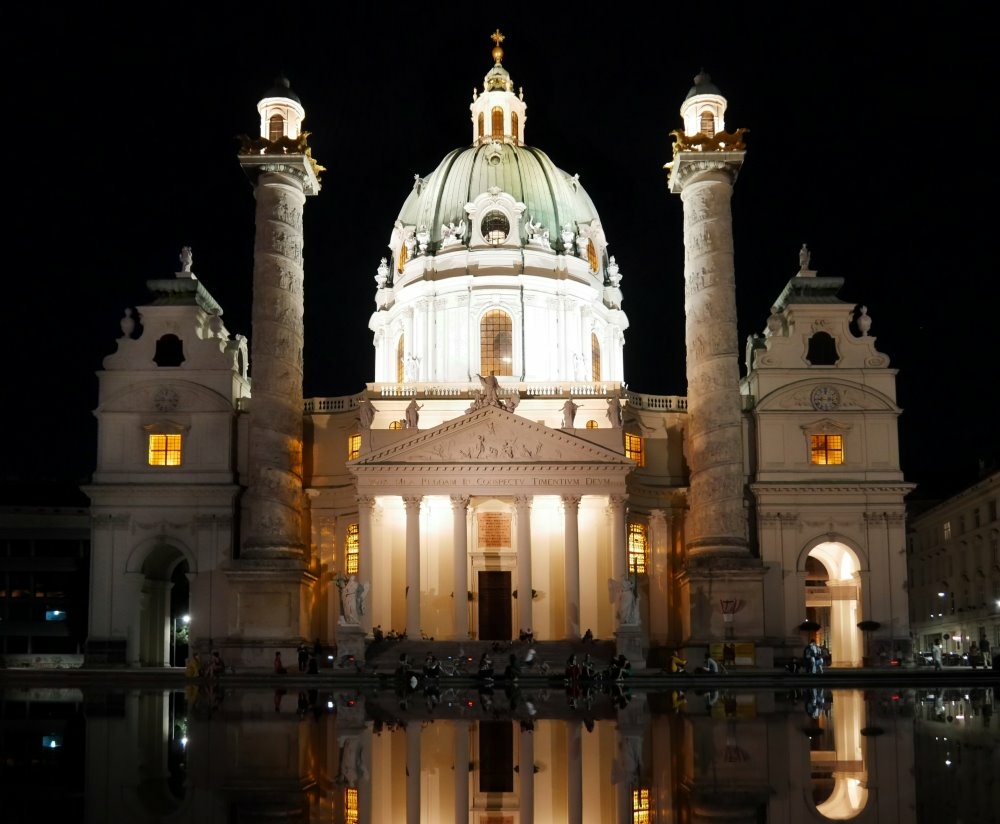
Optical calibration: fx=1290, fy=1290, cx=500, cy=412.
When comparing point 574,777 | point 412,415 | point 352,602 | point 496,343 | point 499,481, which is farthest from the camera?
point 496,343

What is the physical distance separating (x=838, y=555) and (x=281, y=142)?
33937 millimetres

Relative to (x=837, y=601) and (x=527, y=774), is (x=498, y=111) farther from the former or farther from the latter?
(x=527, y=774)

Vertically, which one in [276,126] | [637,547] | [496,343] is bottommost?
[637,547]

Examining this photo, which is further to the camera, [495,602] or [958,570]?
[958,570]

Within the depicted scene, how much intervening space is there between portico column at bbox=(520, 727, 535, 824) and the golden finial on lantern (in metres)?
65.0

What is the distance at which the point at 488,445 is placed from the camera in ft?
186

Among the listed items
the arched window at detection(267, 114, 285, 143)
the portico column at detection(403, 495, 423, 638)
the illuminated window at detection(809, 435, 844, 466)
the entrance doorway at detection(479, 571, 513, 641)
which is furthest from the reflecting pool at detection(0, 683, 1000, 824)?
the arched window at detection(267, 114, 285, 143)

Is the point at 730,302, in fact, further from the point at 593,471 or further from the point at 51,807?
the point at 51,807

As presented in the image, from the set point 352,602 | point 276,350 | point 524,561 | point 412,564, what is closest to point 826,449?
point 524,561

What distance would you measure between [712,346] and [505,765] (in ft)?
132

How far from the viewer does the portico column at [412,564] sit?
182 ft

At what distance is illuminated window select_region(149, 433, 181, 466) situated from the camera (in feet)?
204

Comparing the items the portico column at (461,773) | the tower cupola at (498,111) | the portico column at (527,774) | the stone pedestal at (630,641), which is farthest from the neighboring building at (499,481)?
the portico column at (527,774)

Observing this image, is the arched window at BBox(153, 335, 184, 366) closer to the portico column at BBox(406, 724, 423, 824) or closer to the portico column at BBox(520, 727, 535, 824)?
the portico column at BBox(406, 724, 423, 824)
